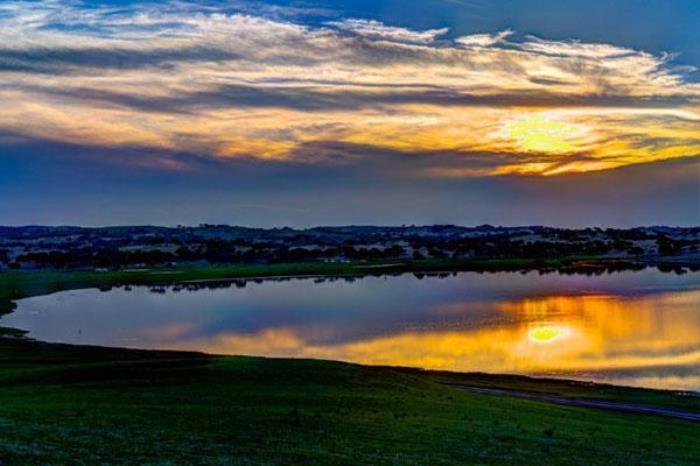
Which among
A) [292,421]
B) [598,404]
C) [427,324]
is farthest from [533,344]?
[292,421]

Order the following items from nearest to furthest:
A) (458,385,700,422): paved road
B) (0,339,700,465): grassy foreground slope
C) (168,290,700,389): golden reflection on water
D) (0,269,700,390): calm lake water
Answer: (0,339,700,465): grassy foreground slope
(458,385,700,422): paved road
(168,290,700,389): golden reflection on water
(0,269,700,390): calm lake water

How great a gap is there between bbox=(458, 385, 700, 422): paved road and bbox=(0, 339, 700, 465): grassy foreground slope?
7.14ft

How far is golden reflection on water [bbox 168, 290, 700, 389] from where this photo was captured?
66.3 m

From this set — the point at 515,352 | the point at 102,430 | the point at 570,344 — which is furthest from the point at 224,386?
the point at 570,344

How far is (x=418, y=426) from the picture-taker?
32094 mm

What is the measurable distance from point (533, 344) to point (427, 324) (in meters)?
17.8

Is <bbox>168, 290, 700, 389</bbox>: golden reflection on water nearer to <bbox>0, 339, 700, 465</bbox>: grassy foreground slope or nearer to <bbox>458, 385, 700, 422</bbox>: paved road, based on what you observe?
<bbox>458, 385, 700, 422</bbox>: paved road

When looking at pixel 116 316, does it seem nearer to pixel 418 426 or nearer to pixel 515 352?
pixel 515 352

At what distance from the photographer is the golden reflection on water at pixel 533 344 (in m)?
66.3

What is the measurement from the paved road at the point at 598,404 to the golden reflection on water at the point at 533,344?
12299 millimetres

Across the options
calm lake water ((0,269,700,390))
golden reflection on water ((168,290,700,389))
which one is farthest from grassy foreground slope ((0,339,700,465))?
calm lake water ((0,269,700,390))

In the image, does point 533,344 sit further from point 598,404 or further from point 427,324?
point 598,404

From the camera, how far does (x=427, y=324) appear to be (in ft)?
308

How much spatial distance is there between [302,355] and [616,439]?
45.2m
